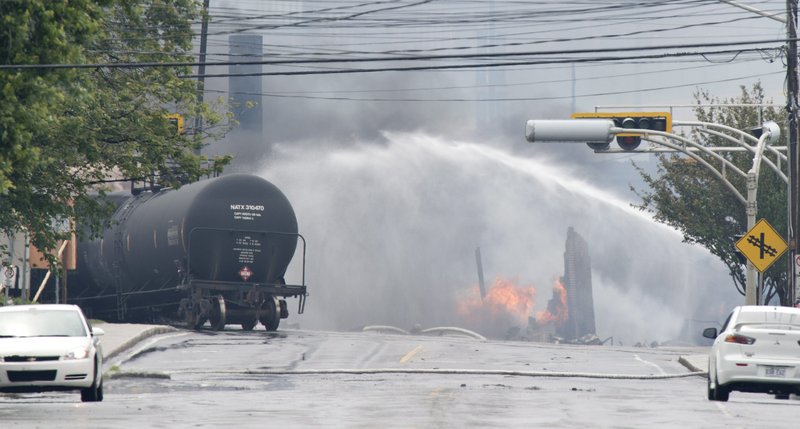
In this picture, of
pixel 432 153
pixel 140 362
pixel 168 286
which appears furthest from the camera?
pixel 432 153

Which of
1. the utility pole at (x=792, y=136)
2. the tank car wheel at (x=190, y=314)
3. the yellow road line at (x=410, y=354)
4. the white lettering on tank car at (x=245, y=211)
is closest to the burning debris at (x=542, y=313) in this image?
the tank car wheel at (x=190, y=314)

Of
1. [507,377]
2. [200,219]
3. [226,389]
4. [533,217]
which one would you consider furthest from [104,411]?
[533,217]

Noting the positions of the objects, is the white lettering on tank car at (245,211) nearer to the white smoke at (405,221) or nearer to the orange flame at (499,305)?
the white smoke at (405,221)

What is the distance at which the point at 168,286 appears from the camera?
131 ft

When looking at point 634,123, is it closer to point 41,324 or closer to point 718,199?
point 41,324

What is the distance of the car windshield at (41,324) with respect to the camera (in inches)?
856

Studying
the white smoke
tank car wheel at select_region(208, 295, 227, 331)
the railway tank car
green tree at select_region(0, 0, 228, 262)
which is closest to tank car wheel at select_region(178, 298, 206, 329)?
the railway tank car

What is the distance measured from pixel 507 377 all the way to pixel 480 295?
71273 millimetres

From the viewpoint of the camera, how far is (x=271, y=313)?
40312mm

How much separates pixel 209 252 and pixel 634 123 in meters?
11.1

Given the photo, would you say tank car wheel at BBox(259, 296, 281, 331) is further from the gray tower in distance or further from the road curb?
the gray tower in distance

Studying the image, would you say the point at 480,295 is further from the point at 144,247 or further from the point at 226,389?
the point at 226,389

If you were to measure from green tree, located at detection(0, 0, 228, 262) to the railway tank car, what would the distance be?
2.23m

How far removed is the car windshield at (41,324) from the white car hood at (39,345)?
2.07 feet
